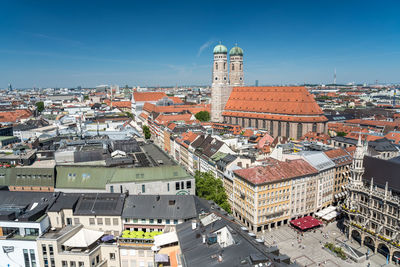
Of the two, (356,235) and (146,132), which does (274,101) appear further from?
(356,235)

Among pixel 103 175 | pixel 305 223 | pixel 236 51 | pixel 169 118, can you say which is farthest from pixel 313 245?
pixel 236 51

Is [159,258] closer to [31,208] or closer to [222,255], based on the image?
[222,255]

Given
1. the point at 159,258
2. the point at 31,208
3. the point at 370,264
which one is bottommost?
the point at 370,264

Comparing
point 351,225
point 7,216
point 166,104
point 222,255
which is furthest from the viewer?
point 166,104

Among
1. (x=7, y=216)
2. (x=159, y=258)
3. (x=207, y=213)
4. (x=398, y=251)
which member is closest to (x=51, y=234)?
(x=7, y=216)

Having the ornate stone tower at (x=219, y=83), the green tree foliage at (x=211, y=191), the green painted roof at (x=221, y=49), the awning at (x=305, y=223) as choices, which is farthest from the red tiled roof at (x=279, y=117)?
the green tree foliage at (x=211, y=191)

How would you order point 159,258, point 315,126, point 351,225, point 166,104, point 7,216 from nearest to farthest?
point 159,258 → point 7,216 → point 351,225 → point 315,126 → point 166,104
